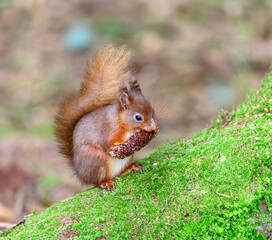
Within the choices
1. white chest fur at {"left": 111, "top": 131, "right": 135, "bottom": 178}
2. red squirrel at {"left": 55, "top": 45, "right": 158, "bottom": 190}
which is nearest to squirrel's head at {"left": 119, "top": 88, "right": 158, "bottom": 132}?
red squirrel at {"left": 55, "top": 45, "right": 158, "bottom": 190}

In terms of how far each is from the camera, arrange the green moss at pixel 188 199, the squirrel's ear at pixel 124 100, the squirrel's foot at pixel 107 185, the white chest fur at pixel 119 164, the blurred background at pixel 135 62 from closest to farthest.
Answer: the green moss at pixel 188 199
the squirrel's foot at pixel 107 185
the white chest fur at pixel 119 164
the squirrel's ear at pixel 124 100
the blurred background at pixel 135 62

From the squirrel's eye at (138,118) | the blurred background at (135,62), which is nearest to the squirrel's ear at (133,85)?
the squirrel's eye at (138,118)

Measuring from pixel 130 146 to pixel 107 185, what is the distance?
12.0 inches

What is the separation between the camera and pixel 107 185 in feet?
9.25

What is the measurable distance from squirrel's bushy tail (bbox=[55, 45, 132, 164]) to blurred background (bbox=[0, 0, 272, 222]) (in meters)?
2.17

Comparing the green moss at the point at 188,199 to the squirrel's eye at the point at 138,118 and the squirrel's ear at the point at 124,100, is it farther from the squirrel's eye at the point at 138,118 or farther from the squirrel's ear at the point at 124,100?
the squirrel's ear at the point at 124,100

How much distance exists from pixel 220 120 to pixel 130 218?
47.4 inches

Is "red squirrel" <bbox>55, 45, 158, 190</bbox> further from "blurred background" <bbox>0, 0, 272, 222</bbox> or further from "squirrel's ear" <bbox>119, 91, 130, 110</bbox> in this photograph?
"blurred background" <bbox>0, 0, 272, 222</bbox>

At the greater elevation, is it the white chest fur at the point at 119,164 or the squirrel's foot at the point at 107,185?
the white chest fur at the point at 119,164

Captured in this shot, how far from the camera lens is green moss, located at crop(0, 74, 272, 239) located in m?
2.28

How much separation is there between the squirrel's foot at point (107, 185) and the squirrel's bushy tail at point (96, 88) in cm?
59

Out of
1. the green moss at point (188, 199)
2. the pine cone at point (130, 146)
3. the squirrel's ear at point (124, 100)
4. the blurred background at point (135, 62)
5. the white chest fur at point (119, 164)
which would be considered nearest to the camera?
the green moss at point (188, 199)

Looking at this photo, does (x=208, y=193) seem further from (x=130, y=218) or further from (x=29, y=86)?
(x=29, y=86)

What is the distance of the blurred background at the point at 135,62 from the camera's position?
615 cm
